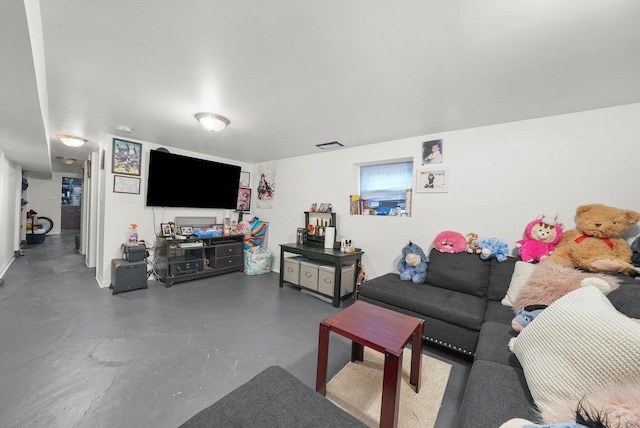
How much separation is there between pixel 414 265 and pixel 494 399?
166 centimetres

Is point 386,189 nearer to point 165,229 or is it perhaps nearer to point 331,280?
point 331,280

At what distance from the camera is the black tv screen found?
3.65m

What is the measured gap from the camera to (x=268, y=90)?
197 centimetres

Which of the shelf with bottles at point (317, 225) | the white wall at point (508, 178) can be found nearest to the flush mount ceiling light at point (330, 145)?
the white wall at point (508, 178)

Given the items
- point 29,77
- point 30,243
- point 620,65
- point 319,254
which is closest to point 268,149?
point 319,254

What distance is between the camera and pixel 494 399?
104 centimetres

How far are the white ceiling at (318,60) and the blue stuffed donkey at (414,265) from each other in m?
1.44

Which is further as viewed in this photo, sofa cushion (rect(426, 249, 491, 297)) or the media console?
the media console

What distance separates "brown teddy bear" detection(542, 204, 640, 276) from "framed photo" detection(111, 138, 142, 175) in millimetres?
5091

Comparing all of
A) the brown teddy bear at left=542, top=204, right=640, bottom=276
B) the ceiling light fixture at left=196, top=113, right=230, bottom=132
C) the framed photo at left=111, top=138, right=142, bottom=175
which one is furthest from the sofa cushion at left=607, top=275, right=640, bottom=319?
the framed photo at left=111, top=138, right=142, bottom=175

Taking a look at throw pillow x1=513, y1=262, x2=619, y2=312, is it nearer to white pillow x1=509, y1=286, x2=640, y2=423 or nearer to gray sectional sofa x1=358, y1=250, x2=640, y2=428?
gray sectional sofa x1=358, y1=250, x2=640, y2=428

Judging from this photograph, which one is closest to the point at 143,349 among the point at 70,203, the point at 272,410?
the point at 272,410

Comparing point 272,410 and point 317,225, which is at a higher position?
point 317,225

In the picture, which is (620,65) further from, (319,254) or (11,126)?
(11,126)
